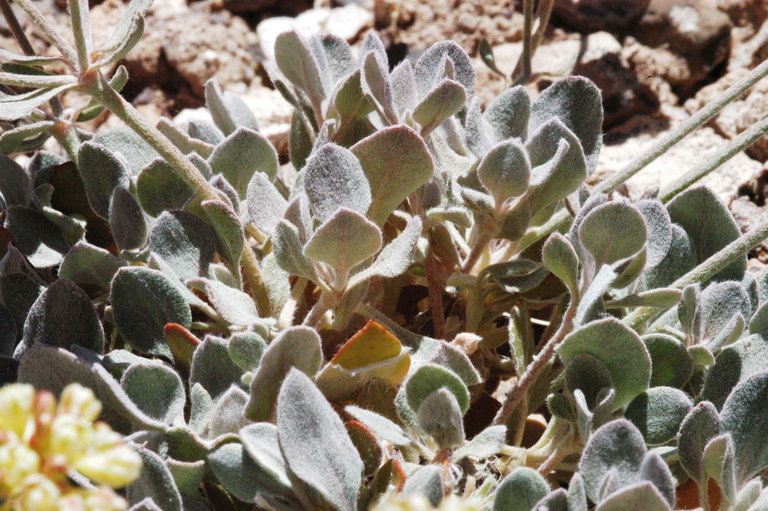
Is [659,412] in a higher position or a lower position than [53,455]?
lower

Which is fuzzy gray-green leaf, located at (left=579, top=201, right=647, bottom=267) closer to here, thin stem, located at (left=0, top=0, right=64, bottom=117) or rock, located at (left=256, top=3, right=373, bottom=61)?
thin stem, located at (left=0, top=0, right=64, bottom=117)

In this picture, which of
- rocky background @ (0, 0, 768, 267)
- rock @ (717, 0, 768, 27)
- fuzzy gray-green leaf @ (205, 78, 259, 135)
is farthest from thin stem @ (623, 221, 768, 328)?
rock @ (717, 0, 768, 27)

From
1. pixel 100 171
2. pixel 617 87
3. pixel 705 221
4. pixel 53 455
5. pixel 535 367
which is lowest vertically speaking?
pixel 617 87

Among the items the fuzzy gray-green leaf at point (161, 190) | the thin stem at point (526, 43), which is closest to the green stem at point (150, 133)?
the fuzzy gray-green leaf at point (161, 190)

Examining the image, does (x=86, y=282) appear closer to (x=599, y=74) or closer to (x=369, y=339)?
(x=369, y=339)

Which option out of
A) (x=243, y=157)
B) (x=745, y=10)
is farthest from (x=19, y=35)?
(x=745, y=10)

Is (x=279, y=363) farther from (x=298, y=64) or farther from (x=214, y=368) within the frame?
(x=298, y=64)

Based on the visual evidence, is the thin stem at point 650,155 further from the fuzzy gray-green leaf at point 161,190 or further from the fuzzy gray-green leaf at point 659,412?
the fuzzy gray-green leaf at point 161,190

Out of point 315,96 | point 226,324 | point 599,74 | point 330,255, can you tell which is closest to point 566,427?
point 330,255
